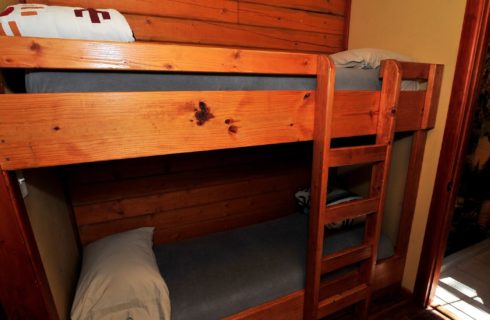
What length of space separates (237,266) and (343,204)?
26.4 inches

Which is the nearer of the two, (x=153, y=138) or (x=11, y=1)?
(x=153, y=138)

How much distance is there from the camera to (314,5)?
190cm

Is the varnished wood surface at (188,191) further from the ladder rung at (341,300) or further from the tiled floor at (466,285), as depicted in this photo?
the tiled floor at (466,285)

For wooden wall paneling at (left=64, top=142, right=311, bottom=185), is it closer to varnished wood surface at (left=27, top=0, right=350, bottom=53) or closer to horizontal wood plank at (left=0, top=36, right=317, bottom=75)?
varnished wood surface at (left=27, top=0, right=350, bottom=53)

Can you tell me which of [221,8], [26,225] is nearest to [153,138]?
[26,225]

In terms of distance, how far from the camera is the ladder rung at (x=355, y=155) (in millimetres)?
1118

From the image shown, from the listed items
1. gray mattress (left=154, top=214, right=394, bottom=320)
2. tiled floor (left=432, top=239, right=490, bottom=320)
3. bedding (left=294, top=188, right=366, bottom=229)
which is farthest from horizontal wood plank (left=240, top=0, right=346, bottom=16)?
tiled floor (left=432, top=239, right=490, bottom=320)

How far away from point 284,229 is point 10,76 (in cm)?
165

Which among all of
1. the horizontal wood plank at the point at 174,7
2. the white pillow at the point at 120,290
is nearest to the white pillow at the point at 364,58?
the horizontal wood plank at the point at 174,7

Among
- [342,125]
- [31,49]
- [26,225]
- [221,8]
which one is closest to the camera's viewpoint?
[31,49]

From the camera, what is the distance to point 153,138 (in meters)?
0.82

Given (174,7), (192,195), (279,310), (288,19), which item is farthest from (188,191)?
(288,19)

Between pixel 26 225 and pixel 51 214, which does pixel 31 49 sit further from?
pixel 51 214

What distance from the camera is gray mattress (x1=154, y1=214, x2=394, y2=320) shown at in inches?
47.8
